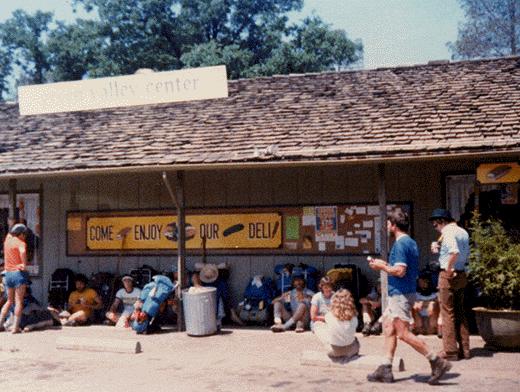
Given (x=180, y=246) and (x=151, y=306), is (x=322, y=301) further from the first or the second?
(x=151, y=306)

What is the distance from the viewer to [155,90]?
14.2 meters

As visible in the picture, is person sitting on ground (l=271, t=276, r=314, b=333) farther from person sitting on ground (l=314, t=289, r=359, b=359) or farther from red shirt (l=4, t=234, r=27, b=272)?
red shirt (l=4, t=234, r=27, b=272)

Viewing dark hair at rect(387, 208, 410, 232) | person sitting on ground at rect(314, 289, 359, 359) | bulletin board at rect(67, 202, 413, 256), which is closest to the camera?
dark hair at rect(387, 208, 410, 232)

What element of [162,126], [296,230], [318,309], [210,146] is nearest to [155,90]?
[162,126]

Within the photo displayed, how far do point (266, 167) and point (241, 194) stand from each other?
73.3 inches

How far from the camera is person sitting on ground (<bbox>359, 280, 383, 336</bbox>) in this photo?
435 inches

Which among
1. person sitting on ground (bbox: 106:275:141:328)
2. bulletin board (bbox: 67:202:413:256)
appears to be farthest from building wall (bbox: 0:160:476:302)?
person sitting on ground (bbox: 106:275:141:328)

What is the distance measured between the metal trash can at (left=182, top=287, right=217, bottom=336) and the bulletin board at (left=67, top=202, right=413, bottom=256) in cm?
208

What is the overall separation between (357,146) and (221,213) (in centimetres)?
350

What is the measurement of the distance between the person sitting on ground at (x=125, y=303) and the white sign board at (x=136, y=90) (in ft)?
11.9

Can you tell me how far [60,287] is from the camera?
13.9 m

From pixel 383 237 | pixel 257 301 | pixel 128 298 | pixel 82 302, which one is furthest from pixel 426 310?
pixel 82 302

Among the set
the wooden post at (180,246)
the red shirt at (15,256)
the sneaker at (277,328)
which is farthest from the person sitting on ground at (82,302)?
the sneaker at (277,328)

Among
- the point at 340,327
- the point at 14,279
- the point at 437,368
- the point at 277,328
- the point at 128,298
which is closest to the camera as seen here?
the point at 437,368
